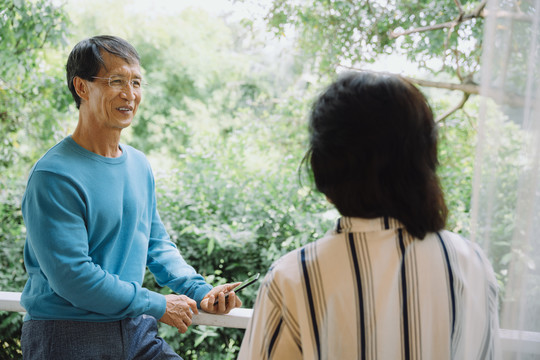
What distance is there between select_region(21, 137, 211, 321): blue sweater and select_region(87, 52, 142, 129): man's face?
0.11 m

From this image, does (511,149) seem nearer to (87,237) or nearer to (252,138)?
(87,237)

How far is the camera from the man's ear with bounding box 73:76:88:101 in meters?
1.54

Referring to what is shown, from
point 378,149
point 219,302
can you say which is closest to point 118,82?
point 219,302

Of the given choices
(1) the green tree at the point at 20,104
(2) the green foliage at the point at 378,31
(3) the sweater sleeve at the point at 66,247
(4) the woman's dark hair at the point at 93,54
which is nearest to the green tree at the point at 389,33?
(2) the green foliage at the point at 378,31

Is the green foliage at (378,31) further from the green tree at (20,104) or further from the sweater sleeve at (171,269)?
the sweater sleeve at (171,269)

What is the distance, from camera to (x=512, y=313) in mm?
1026

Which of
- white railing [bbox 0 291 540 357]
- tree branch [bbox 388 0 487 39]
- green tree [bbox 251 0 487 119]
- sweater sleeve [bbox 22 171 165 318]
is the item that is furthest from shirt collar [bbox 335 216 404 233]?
green tree [bbox 251 0 487 119]

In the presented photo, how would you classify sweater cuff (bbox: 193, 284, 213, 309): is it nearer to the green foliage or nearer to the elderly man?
the elderly man

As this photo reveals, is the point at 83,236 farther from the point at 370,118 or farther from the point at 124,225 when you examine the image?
the point at 370,118

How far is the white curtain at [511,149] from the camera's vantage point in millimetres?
972

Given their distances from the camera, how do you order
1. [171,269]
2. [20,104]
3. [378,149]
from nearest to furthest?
[378,149] → [171,269] → [20,104]

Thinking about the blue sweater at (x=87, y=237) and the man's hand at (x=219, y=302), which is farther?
the man's hand at (x=219, y=302)

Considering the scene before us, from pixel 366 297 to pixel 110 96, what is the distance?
0.98 meters

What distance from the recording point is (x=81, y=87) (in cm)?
154
